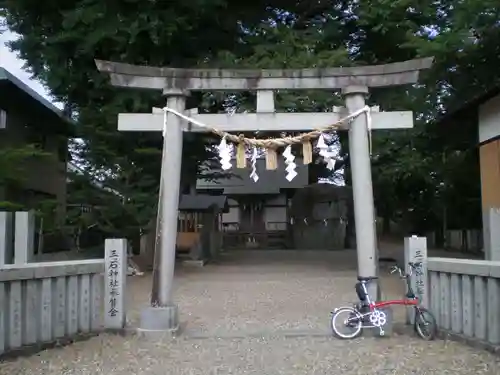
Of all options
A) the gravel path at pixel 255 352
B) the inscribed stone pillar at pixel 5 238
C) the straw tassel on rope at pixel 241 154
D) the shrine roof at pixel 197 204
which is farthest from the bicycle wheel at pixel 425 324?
the shrine roof at pixel 197 204

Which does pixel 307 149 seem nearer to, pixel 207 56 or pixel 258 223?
pixel 207 56

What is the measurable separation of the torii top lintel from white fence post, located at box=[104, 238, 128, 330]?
91.1 inches

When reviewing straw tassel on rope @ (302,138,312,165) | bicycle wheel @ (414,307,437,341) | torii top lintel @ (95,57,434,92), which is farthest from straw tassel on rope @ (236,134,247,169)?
bicycle wheel @ (414,307,437,341)

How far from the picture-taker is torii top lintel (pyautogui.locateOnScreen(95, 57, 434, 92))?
8.34 m

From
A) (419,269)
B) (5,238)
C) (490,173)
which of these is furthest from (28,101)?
(419,269)

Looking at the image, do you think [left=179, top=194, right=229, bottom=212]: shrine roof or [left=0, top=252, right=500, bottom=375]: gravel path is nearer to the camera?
[left=0, top=252, right=500, bottom=375]: gravel path

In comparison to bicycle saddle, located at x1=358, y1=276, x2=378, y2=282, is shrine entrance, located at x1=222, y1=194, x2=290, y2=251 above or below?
above

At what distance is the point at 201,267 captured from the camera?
65.6ft

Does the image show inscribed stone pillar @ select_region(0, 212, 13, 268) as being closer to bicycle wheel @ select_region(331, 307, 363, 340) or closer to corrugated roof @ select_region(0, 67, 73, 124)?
bicycle wheel @ select_region(331, 307, 363, 340)

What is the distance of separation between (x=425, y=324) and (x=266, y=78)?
399 cm

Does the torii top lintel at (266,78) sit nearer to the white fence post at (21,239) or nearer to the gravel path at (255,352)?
the white fence post at (21,239)

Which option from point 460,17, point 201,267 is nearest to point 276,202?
point 201,267

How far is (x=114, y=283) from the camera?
818 centimetres

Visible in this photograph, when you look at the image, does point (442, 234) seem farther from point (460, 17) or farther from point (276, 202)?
point (460, 17)
